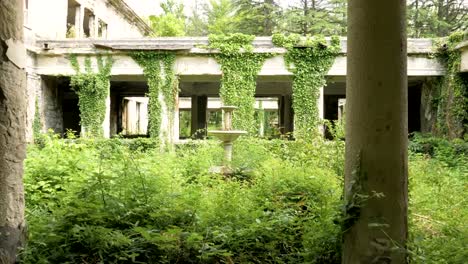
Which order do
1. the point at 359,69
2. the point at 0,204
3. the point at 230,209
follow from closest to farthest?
the point at 359,69 → the point at 0,204 → the point at 230,209

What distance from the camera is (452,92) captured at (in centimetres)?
1658

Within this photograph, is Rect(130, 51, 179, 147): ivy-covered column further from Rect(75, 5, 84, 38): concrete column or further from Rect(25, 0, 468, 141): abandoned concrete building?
Rect(75, 5, 84, 38): concrete column

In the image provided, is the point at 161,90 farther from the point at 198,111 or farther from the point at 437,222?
the point at 437,222

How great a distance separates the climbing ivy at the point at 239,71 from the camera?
17.3m

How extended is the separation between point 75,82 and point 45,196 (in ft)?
40.0

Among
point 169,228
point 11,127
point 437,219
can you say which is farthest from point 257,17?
point 11,127

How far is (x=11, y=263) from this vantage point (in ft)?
11.7

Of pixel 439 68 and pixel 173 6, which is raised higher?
pixel 173 6

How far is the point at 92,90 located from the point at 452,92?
13.3 meters

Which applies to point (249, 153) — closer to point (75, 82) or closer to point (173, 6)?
point (75, 82)

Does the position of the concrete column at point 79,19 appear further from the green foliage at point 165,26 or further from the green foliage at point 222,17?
the green foliage at point 222,17

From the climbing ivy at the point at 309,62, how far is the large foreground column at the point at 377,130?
45.3 ft

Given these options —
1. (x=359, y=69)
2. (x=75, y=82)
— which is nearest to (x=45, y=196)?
(x=359, y=69)

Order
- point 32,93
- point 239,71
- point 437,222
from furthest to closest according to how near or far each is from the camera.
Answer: point 239,71 → point 32,93 → point 437,222
